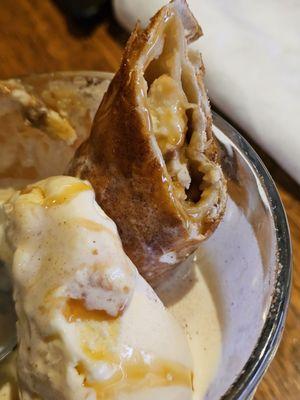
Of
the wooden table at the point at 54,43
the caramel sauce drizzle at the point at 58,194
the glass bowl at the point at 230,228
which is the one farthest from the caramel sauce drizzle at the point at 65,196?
the wooden table at the point at 54,43

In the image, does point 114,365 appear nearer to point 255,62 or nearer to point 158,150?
point 158,150

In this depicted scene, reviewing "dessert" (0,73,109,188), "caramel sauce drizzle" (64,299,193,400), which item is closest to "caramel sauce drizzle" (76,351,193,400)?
"caramel sauce drizzle" (64,299,193,400)

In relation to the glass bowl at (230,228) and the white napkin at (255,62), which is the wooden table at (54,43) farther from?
the glass bowl at (230,228)

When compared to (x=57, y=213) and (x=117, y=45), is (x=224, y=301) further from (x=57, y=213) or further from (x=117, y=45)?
(x=117, y=45)

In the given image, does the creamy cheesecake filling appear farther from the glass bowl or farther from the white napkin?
the white napkin

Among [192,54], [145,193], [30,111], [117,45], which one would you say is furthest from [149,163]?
[117,45]

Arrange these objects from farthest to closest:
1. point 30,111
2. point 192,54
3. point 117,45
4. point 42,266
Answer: point 117,45 < point 30,111 < point 192,54 < point 42,266

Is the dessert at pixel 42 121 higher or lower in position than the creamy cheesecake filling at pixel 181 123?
lower

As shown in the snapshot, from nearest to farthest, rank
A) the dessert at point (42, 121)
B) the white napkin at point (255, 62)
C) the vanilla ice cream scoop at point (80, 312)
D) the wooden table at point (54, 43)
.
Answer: the vanilla ice cream scoop at point (80, 312) → the dessert at point (42, 121) → the white napkin at point (255, 62) → the wooden table at point (54, 43)
